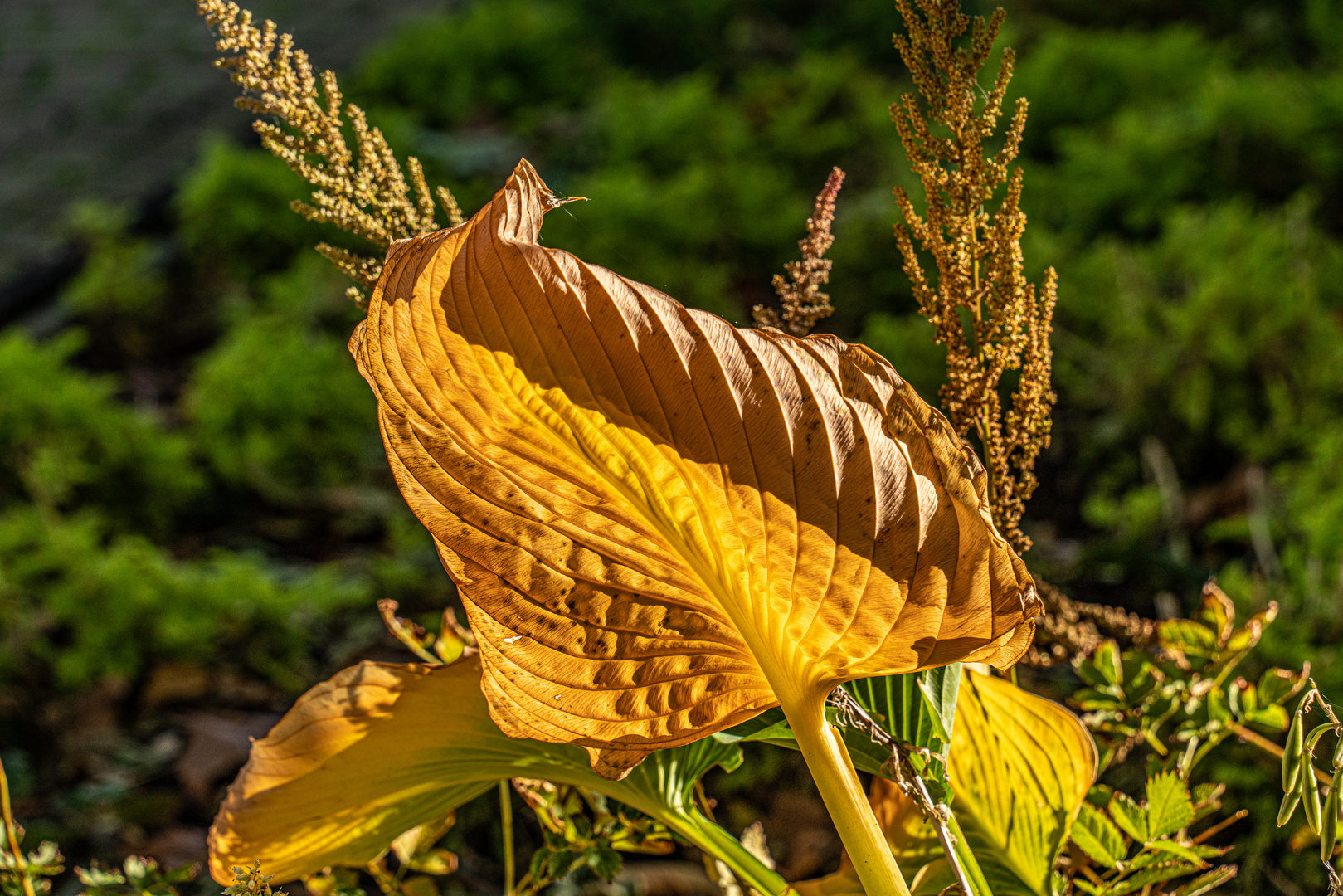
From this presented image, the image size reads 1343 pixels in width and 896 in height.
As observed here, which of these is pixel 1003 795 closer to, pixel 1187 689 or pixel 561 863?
pixel 1187 689

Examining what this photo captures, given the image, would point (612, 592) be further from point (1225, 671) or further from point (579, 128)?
point (579, 128)

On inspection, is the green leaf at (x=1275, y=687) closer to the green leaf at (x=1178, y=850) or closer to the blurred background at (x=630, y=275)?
the green leaf at (x=1178, y=850)

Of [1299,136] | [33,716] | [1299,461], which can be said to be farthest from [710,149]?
[33,716]

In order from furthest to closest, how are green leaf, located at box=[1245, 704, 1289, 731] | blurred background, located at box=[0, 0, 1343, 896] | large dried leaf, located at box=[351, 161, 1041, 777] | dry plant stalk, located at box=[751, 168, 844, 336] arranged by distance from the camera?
1. blurred background, located at box=[0, 0, 1343, 896]
2. green leaf, located at box=[1245, 704, 1289, 731]
3. dry plant stalk, located at box=[751, 168, 844, 336]
4. large dried leaf, located at box=[351, 161, 1041, 777]

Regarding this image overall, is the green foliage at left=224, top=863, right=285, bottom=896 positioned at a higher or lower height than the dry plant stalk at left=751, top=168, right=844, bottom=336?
lower

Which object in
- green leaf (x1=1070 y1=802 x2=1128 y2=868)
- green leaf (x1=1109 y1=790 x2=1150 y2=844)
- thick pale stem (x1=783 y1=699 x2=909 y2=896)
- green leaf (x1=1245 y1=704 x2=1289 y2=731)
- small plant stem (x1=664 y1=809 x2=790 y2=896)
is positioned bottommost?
green leaf (x1=1070 y1=802 x2=1128 y2=868)

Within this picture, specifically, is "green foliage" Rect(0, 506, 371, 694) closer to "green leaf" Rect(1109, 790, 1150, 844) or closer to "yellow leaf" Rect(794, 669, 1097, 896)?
"yellow leaf" Rect(794, 669, 1097, 896)

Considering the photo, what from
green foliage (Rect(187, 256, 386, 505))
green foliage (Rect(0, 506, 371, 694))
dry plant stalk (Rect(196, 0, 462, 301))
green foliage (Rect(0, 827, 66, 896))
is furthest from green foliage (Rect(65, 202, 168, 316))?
dry plant stalk (Rect(196, 0, 462, 301))

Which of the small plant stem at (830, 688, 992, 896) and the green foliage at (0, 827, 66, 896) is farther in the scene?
the green foliage at (0, 827, 66, 896)
